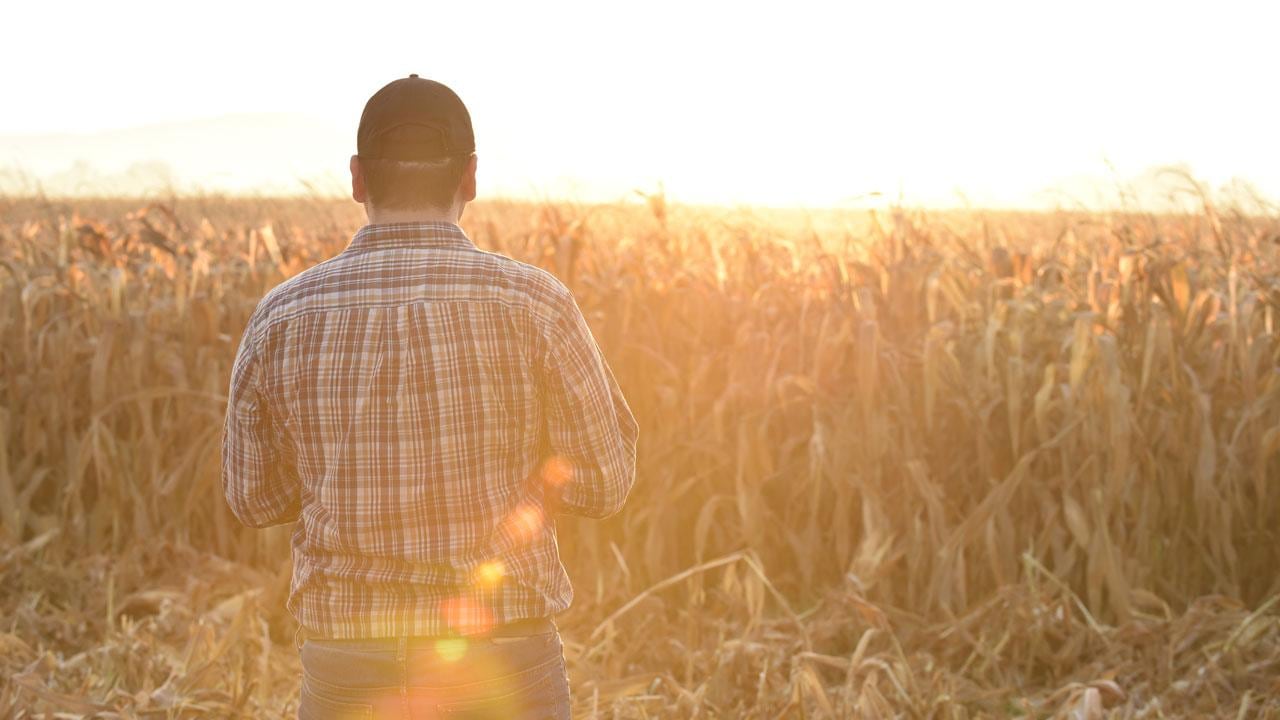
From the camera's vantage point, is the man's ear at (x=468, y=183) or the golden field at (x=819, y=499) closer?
the man's ear at (x=468, y=183)

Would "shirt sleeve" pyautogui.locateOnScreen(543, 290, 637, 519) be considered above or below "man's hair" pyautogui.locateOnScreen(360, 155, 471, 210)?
below

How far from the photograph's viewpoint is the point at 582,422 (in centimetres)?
190

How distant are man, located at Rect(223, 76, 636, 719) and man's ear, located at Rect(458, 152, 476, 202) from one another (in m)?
0.01

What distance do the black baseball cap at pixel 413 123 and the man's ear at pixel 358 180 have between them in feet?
0.13

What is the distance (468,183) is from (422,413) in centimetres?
38

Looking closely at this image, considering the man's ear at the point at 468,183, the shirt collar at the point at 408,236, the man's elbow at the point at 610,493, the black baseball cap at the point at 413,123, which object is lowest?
the man's elbow at the point at 610,493

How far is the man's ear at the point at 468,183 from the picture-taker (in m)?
1.93

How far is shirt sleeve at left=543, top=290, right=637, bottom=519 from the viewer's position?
1.88 metres

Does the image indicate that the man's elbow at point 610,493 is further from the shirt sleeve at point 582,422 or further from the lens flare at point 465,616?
the lens flare at point 465,616

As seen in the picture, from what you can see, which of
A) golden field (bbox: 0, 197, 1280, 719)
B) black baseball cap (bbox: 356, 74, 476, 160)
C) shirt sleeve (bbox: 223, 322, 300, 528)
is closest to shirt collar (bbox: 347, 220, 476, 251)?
black baseball cap (bbox: 356, 74, 476, 160)

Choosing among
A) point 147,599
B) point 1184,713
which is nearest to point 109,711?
point 147,599

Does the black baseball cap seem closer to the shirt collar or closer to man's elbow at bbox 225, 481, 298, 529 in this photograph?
the shirt collar

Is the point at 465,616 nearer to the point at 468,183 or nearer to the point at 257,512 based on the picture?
the point at 257,512

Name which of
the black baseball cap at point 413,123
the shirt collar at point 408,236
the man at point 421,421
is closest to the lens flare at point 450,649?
the man at point 421,421
